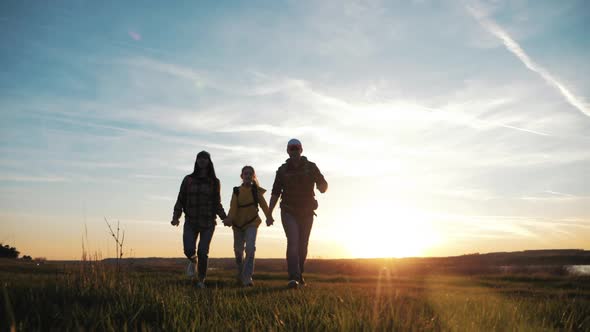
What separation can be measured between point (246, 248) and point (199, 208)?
149 cm

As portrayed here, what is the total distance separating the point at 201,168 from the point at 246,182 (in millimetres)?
1396

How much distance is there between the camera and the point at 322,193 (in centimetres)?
931

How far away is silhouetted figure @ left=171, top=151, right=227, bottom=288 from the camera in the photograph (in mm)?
9000

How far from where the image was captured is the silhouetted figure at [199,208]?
900 centimetres

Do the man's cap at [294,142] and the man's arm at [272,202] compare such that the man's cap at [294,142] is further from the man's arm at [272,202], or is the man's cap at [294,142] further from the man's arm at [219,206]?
the man's arm at [219,206]

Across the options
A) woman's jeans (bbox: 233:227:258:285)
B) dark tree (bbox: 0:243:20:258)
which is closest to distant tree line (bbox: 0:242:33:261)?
dark tree (bbox: 0:243:20:258)

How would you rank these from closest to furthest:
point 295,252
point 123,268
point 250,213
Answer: point 123,268
point 295,252
point 250,213

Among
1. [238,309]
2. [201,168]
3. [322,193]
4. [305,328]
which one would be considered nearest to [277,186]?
[322,193]

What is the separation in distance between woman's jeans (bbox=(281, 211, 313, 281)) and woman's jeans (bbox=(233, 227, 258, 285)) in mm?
990

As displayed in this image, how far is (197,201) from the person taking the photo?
29.6 ft

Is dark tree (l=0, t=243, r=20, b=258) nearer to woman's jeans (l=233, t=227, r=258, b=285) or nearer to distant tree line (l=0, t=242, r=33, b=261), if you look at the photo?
distant tree line (l=0, t=242, r=33, b=261)

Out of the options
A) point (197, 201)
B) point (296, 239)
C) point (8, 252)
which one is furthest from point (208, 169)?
point (8, 252)

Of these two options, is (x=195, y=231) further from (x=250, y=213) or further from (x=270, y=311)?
(x=270, y=311)

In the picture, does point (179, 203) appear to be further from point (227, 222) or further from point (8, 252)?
point (8, 252)
